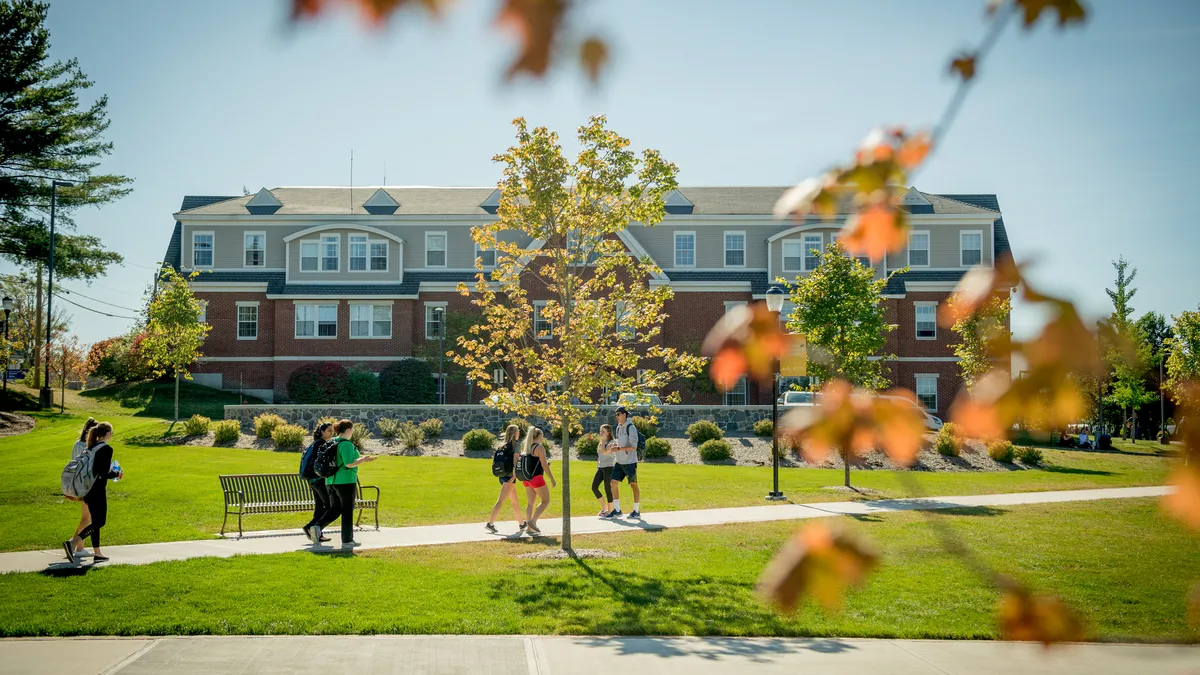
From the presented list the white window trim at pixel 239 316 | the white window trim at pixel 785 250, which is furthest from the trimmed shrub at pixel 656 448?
the white window trim at pixel 239 316

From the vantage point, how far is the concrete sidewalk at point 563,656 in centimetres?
734

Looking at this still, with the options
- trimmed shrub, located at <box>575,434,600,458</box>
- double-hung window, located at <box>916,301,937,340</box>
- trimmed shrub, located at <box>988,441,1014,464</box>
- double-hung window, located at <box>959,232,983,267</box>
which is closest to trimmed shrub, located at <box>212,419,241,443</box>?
trimmed shrub, located at <box>575,434,600,458</box>

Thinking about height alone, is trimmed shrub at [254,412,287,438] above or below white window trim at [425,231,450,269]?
below

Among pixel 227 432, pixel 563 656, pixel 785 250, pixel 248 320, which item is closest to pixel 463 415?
pixel 227 432

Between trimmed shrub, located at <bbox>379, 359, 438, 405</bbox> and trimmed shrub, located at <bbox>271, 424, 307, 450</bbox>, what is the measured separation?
39.5 ft

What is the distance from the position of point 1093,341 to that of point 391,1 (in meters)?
1.41

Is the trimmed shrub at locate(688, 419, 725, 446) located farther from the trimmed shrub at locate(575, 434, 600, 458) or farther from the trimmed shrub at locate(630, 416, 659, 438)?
the trimmed shrub at locate(575, 434, 600, 458)

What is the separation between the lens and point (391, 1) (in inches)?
67.8

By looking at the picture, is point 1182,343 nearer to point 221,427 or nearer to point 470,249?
point 470,249

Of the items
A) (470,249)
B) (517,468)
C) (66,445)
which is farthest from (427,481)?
(470,249)

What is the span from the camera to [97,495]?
1202 cm

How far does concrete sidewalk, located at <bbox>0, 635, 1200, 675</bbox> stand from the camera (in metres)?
7.34

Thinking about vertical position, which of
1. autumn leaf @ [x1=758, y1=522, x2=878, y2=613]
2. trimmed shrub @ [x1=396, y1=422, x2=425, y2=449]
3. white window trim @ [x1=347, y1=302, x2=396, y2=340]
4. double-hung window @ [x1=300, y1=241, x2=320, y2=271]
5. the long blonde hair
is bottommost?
trimmed shrub @ [x1=396, y1=422, x2=425, y2=449]

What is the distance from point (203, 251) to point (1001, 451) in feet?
120
